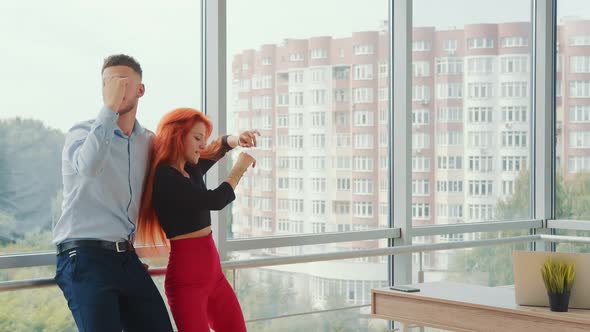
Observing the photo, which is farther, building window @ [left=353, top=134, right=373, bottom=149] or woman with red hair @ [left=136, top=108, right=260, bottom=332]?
building window @ [left=353, top=134, right=373, bottom=149]

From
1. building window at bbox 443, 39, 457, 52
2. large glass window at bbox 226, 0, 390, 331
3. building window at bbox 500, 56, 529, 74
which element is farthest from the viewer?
building window at bbox 500, 56, 529, 74

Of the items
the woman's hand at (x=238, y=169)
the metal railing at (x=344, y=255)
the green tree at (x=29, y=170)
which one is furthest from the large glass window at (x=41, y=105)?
the woman's hand at (x=238, y=169)

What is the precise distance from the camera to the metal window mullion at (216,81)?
13.8 feet

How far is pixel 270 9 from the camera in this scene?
458cm

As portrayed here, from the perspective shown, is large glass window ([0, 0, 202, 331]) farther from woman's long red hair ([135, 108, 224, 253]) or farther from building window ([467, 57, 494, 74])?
building window ([467, 57, 494, 74])

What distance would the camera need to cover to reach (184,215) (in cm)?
328

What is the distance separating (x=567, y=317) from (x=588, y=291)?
203 mm

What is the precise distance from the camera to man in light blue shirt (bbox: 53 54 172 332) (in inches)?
114

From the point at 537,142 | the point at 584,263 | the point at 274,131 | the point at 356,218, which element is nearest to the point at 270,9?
the point at 274,131

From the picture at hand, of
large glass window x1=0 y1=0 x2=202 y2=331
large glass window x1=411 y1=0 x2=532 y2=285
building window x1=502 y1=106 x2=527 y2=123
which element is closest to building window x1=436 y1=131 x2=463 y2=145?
large glass window x1=411 y1=0 x2=532 y2=285

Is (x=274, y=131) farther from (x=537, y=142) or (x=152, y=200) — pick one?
(x=537, y=142)

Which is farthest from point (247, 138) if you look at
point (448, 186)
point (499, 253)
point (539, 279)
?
point (499, 253)

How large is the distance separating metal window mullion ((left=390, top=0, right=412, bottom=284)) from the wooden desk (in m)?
1.11

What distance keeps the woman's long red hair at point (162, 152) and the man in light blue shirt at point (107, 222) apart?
10 cm
